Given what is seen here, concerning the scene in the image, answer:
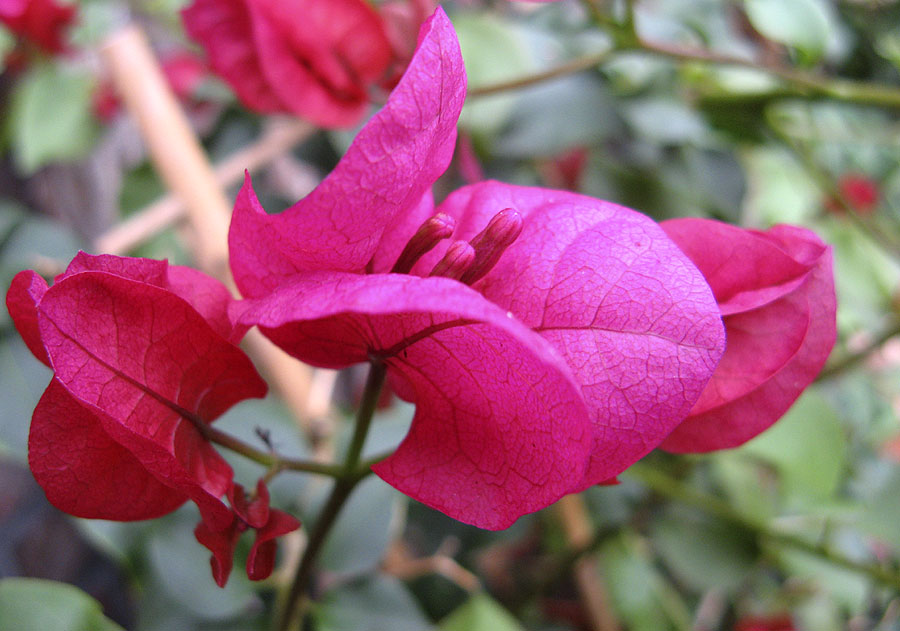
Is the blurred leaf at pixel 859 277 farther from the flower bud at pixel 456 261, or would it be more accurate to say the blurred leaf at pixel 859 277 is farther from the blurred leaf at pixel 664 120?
the flower bud at pixel 456 261

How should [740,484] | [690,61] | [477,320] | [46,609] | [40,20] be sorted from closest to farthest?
[477,320] → [46,609] → [690,61] → [740,484] → [40,20]

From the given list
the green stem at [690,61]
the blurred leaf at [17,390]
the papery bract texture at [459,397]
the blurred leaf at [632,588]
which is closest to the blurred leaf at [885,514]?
the blurred leaf at [632,588]

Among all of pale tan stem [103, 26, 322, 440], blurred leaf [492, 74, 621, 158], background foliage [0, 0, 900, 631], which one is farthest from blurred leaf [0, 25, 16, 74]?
blurred leaf [492, 74, 621, 158]

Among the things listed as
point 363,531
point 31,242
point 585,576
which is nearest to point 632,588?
point 585,576

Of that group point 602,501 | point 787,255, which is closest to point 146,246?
point 602,501

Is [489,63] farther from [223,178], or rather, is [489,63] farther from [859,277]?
[859,277]

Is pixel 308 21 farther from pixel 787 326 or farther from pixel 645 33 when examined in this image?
pixel 645 33

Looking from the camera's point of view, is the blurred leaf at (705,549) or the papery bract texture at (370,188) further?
the blurred leaf at (705,549)
